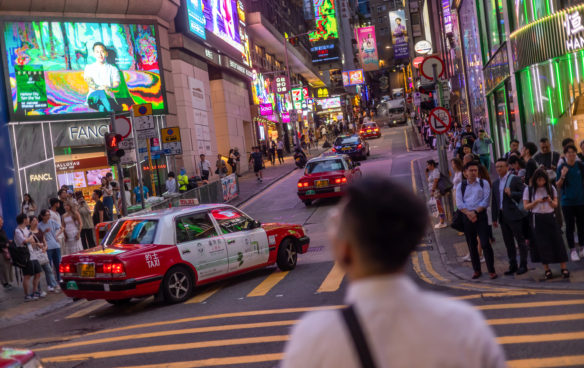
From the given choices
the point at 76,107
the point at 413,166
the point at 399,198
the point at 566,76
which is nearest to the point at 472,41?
the point at 413,166

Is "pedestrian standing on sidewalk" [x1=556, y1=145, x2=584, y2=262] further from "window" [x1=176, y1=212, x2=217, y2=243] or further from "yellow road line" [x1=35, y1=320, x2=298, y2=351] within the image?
"window" [x1=176, y1=212, x2=217, y2=243]

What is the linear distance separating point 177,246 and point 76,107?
1889 centimetres

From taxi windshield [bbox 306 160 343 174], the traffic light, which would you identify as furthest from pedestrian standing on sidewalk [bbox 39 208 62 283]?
taxi windshield [bbox 306 160 343 174]

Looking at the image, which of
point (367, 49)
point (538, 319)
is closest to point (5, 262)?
point (538, 319)

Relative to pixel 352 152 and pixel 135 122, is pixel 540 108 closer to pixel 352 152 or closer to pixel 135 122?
pixel 135 122

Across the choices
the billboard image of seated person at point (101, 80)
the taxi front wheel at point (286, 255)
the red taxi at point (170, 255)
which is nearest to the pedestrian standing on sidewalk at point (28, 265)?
the red taxi at point (170, 255)

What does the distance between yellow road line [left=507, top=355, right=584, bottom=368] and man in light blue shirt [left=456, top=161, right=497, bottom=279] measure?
4.51 m

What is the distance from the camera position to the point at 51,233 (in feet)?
47.4

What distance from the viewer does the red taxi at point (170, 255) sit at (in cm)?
1046

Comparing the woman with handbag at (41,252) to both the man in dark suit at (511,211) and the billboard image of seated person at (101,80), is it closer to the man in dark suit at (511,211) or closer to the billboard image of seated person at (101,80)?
the man in dark suit at (511,211)

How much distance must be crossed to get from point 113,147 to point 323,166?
9.53 metres

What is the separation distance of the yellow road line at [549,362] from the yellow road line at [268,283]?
558 cm

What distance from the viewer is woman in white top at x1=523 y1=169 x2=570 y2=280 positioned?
31.5 ft

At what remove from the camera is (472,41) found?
1215 inches
